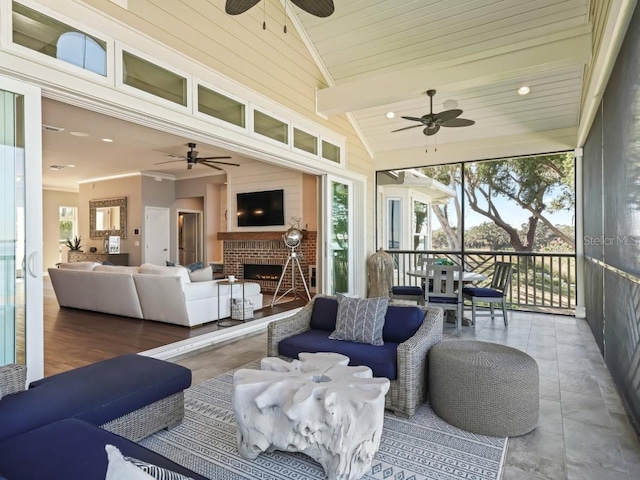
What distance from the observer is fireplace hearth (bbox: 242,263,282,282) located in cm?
870

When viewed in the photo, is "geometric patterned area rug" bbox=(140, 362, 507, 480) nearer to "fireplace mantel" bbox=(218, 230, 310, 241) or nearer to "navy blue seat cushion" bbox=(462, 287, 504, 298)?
"navy blue seat cushion" bbox=(462, 287, 504, 298)

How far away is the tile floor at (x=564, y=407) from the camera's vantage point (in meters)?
2.11

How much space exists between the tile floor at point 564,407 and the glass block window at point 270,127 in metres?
2.63

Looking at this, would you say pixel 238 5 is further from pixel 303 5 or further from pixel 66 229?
pixel 66 229

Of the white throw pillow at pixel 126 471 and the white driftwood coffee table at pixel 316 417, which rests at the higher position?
the white throw pillow at pixel 126 471

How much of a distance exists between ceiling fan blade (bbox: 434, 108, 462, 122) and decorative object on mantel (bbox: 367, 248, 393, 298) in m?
3.10

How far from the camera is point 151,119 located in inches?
134

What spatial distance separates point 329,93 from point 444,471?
5112mm

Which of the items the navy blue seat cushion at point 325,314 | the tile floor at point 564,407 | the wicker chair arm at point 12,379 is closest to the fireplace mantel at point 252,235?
the tile floor at point 564,407

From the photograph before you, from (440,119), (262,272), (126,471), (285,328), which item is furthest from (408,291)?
(126,471)

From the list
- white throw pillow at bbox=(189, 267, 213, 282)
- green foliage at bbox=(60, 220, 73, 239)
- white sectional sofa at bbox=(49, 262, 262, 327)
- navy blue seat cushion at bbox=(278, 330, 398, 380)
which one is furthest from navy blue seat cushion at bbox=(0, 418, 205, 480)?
green foliage at bbox=(60, 220, 73, 239)

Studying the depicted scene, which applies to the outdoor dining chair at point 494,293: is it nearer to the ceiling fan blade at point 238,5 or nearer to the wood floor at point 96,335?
the wood floor at point 96,335

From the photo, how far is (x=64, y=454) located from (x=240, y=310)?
A: 4009 millimetres

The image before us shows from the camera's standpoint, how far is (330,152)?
6.21 metres
